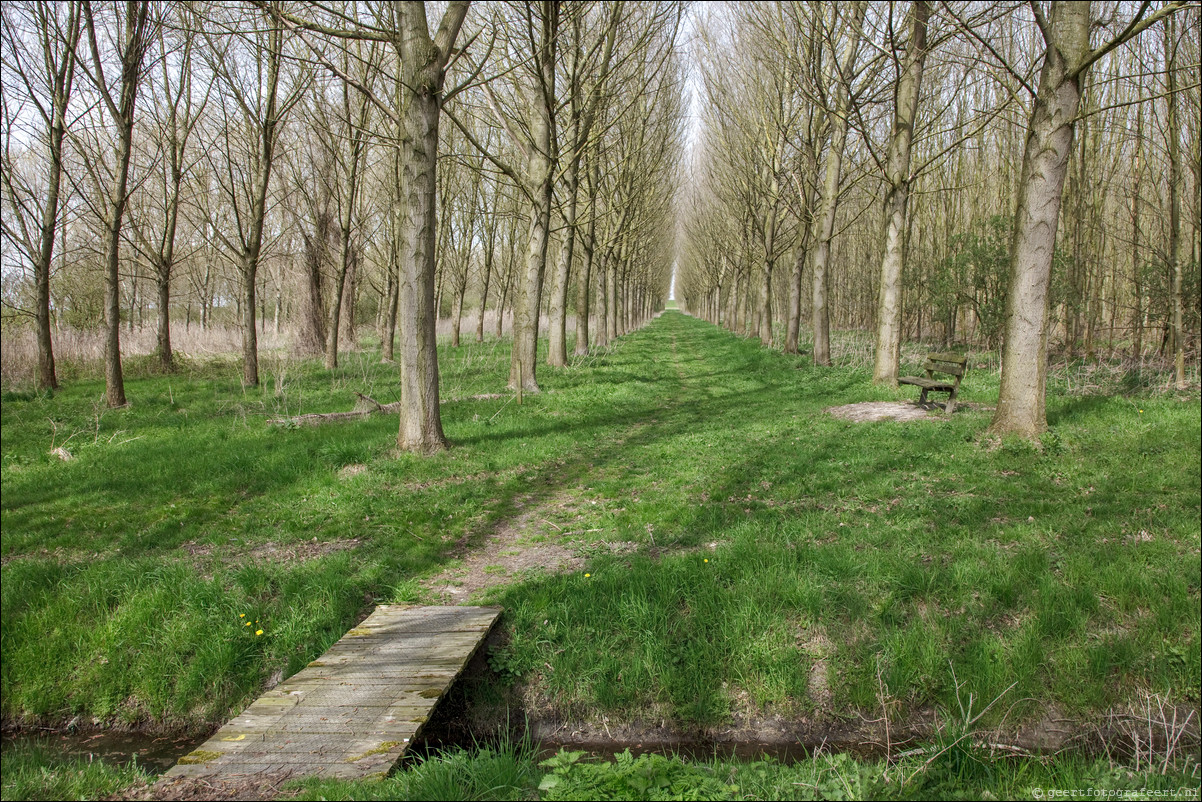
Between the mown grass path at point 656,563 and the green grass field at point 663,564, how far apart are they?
0.02 metres

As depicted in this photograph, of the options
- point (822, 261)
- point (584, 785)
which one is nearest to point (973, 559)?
point (584, 785)

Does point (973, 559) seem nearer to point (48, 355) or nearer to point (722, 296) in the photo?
point (48, 355)

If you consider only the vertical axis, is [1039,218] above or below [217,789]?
above

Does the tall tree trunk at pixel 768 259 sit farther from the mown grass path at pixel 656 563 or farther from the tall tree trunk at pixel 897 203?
the mown grass path at pixel 656 563

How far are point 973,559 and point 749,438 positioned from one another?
4422 mm

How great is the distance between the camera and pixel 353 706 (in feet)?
11.5

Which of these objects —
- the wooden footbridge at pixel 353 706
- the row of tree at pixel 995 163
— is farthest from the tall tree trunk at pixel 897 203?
the wooden footbridge at pixel 353 706

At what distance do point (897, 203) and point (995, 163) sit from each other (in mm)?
13249

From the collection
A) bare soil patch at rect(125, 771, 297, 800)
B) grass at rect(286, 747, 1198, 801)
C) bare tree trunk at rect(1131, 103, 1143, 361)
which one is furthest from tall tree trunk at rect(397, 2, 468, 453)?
bare tree trunk at rect(1131, 103, 1143, 361)

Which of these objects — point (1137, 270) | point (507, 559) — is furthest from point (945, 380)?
point (507, 559)

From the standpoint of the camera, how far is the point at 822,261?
626 inches

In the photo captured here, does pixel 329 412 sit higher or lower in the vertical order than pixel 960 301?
lower

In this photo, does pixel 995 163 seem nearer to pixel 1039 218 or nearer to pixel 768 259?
pixel 768 259

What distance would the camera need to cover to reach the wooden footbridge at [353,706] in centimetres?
304
